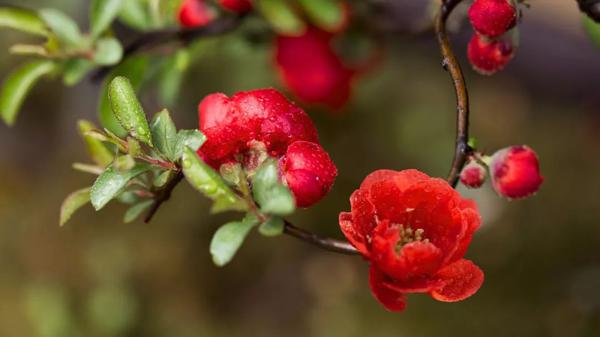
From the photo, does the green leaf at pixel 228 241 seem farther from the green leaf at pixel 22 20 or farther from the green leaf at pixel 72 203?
the green leaf at pixel 22 20

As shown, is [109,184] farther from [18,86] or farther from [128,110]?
[18,86]

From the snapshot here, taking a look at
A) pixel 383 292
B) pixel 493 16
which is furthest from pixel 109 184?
pixel 493 16

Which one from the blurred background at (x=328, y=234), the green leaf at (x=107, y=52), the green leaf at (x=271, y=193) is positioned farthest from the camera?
the blurred background at (x=328, y=234)

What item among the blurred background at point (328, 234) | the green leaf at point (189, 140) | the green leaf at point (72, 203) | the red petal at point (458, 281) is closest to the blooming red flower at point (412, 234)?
the red petal at point (458, 281)

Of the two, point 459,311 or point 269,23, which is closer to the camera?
point 269,23

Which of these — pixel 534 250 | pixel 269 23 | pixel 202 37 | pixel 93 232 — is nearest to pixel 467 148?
pixel 202 37

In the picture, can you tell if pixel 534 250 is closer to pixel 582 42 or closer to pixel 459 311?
pixel 459 311
